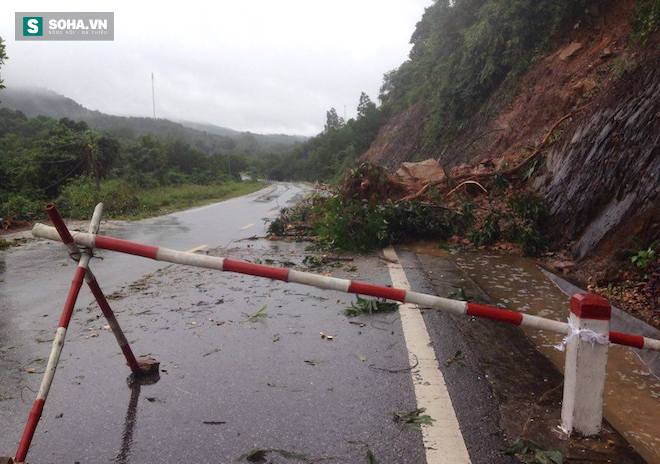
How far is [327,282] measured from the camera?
2.62 m

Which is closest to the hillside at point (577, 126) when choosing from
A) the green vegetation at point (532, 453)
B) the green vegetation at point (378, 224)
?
the green vegetation at point (378, 224)

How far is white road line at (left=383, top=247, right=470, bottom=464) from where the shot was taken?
2289 mm

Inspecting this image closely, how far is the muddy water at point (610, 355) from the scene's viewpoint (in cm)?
273

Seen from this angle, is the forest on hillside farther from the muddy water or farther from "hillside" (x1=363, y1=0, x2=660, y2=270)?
the muddy water

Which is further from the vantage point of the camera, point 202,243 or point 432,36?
point 432,36

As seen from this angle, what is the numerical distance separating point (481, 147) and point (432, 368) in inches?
536

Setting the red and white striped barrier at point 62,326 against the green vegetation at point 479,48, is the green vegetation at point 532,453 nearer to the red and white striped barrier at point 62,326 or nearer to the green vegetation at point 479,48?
the red and white striped barrier at point 62,326

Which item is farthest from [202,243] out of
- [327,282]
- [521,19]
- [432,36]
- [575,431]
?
[432,36]

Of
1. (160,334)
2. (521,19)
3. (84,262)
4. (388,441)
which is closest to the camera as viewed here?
(388,441)

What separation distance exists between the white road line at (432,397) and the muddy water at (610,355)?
91cm

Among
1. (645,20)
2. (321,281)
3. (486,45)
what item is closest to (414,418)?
(321,281)

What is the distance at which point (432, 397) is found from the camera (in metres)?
2.88

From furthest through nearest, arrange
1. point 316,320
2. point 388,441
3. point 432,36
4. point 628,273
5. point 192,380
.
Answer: point 432,36 < point 628,273 < point 316,320 < point 192,380 < point 388,441

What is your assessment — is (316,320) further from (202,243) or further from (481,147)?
(481,147)
